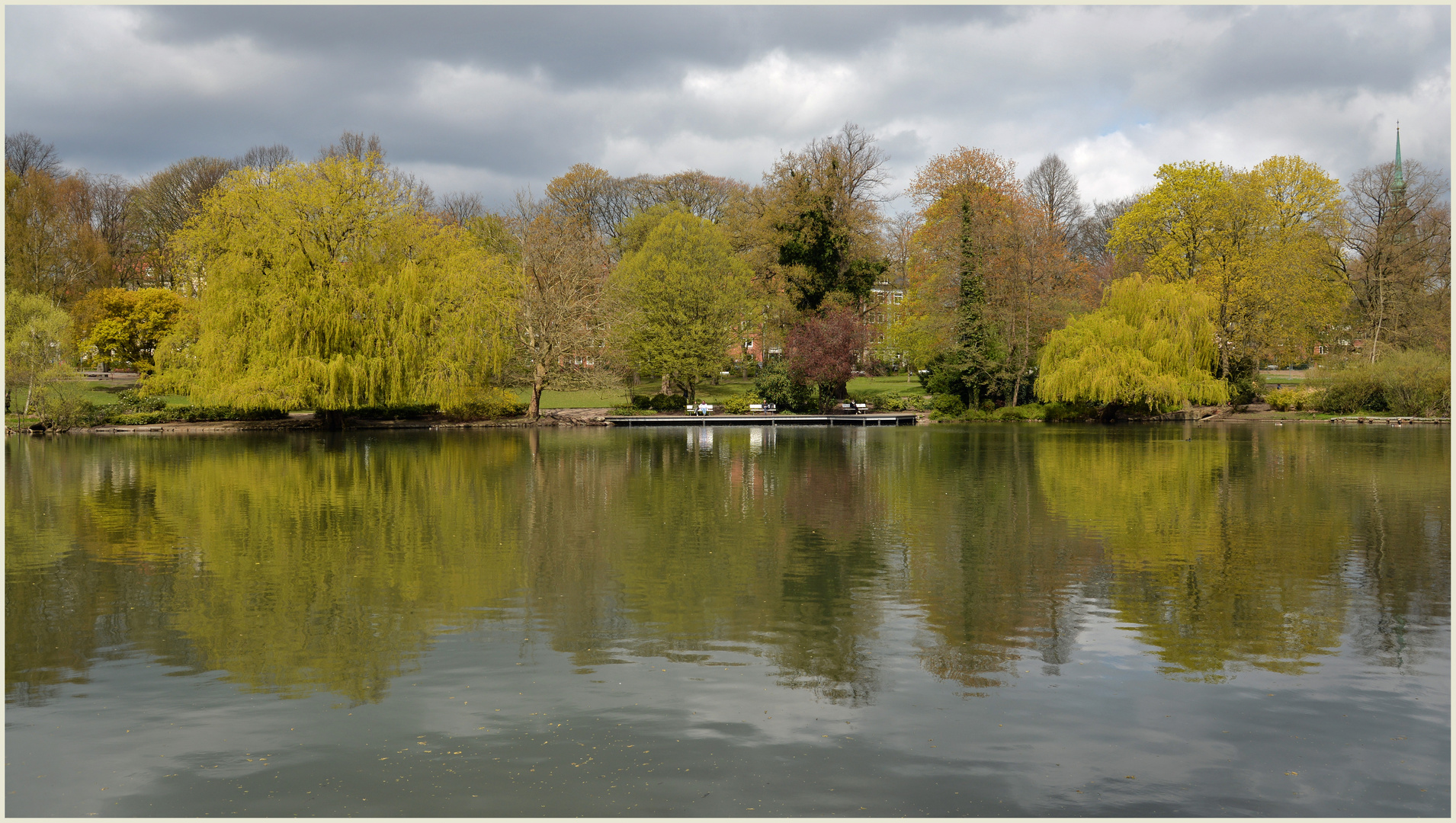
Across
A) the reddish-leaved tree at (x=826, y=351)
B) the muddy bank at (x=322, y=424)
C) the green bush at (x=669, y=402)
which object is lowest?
the muddy bank at (x=322, y=424)

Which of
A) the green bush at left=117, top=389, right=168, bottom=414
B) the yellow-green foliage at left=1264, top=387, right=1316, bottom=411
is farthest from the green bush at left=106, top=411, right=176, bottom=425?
Result: the yellow-green foliage at left=1264, top=387, right=1316, bottom=411

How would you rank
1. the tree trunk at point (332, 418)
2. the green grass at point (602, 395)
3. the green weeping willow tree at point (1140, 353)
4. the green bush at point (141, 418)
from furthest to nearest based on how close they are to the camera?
the green grass at point (602, 395) < the green weeping willow tree at point (1140, 353) < the green bush at point (141, 418) < the tree trunk at point (332, 418)

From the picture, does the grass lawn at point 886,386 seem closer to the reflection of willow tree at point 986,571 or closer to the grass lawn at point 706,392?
the grass lawn at point 706,392

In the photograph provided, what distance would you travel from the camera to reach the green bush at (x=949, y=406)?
2240 inches

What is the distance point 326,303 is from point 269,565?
34143mm

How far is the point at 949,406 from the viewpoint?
57.3 meters

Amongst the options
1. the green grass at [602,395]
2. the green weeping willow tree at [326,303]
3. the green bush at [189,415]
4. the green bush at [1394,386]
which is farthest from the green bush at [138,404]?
the green bush at [1394,386]

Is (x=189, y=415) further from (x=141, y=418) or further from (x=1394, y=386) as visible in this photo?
(x=1394, y=386)

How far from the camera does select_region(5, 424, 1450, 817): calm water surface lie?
721 cm

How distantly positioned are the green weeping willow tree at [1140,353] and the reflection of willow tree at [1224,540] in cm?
1663

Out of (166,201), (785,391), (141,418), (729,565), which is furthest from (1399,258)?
(166,201)

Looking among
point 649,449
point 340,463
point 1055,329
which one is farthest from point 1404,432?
point 340,463

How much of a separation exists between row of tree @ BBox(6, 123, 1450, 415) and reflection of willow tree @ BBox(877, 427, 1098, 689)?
29.1 metres

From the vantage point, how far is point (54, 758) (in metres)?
7.71
